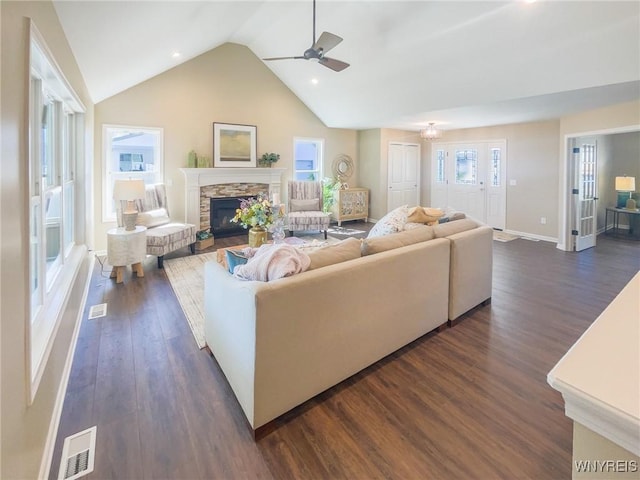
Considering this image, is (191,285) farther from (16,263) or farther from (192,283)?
(16,263)

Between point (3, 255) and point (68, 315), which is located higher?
point (3, 255)

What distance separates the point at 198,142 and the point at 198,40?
1955 mm

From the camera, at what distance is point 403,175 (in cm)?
895

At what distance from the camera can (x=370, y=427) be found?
6.27 feet

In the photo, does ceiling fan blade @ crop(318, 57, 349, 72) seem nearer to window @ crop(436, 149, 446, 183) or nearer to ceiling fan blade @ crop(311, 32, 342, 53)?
ceiling fan blade @ crop(311, 32, 342, 53)

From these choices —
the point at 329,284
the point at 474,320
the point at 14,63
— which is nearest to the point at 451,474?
the point at 329,284

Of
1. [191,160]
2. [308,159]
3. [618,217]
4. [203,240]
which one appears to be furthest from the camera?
[308,159]

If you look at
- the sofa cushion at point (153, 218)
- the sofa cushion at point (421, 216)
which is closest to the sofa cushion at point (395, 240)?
the sofa cushion at point (421, 216)

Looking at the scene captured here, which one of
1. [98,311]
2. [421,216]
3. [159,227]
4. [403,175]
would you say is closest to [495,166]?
[403,175]

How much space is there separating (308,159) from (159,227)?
424 cm

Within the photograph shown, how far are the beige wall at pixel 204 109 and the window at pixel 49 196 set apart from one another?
1.90 m

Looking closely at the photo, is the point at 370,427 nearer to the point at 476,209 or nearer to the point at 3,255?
the point at 3,255

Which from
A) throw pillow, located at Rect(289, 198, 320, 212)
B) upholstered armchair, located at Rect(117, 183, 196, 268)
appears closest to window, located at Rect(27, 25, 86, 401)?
upholstered armchair, located at Rect(117, 183, 196, 268)

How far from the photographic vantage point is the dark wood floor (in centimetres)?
167
